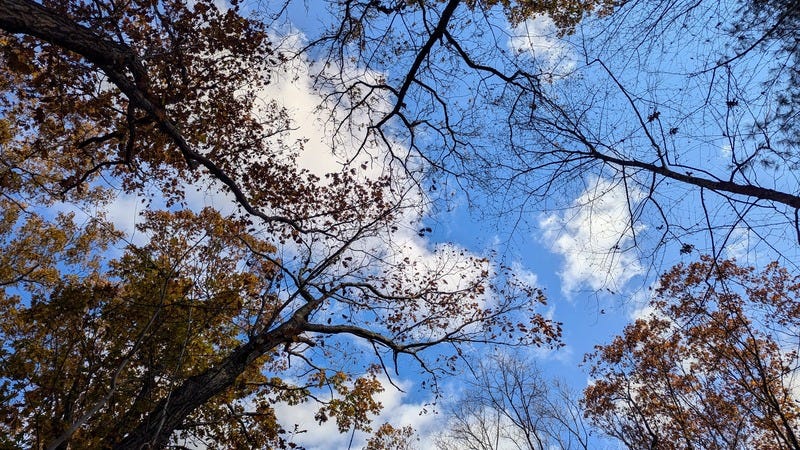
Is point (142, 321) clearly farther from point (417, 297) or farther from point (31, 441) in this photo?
point (417, 297)

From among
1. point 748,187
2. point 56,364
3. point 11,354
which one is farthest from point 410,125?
point 11,354

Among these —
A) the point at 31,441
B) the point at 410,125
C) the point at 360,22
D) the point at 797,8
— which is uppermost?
the point at 360,22

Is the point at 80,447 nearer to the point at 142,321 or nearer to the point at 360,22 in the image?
the point at 142,321

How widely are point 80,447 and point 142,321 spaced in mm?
2241

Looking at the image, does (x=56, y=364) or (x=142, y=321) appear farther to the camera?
(x=142, y=321)

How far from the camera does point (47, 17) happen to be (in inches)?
149

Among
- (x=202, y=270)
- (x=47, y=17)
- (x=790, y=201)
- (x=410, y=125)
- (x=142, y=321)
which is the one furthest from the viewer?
(x=142, y=321)

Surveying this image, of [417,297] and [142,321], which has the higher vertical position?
[417,297]

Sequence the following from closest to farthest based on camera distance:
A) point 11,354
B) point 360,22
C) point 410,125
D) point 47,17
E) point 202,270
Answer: point 47,17 → point 360,22 → point 410,125 → point 202,270 → point 11,354

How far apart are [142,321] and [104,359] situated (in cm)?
88

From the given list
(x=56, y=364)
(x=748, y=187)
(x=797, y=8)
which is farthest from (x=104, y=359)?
(x=797, y=8)

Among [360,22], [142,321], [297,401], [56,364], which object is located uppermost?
[360,22]

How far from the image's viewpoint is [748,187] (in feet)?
11.6

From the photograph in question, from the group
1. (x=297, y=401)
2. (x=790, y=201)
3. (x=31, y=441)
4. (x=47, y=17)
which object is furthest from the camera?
(x=297, y=401)
